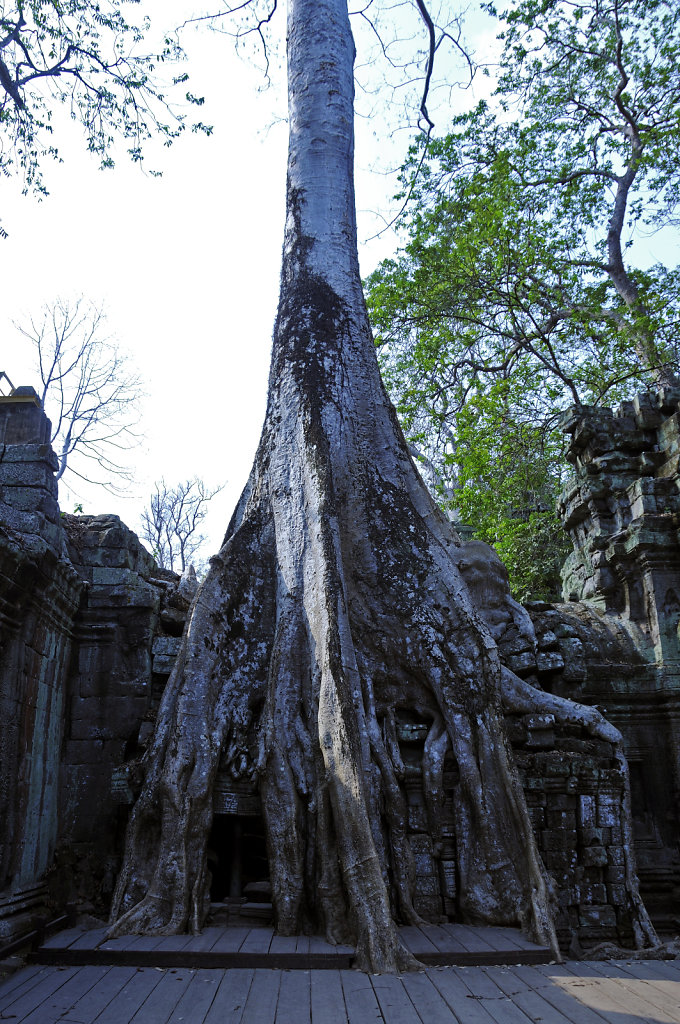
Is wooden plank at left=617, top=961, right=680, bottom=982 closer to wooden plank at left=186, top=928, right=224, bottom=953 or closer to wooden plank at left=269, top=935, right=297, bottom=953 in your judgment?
wooden plank at left=269, top=935, right=297, bottom=953

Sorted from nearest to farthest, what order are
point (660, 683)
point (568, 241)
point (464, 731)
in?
point (464, 731), point (660, 683), point (568, 241)

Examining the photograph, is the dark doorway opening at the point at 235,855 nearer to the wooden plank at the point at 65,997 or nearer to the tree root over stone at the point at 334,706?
the tree root over stone at the point at 334,706

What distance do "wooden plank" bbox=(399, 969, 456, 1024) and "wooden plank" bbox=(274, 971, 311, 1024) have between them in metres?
0.35

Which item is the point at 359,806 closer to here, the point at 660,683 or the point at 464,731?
the point at 464,731

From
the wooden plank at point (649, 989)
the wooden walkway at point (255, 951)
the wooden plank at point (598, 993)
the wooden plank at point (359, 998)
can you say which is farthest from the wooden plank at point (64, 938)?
the wooden plank at point (649, 989)

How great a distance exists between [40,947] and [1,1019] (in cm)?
64

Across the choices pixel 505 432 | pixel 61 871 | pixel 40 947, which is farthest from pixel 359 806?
pixel 505 432

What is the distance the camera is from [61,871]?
3.98 metres

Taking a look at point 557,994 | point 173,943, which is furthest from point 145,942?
point 557,994

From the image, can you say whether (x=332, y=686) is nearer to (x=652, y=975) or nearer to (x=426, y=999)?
(x=426, y=999)

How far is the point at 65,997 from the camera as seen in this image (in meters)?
2.57

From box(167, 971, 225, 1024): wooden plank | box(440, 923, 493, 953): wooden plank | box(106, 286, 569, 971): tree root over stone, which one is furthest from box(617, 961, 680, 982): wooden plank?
box(167, 971, 225, 1024): wooden plank

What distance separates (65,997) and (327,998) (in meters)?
0.89

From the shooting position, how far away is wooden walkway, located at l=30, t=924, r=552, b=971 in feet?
9.46
